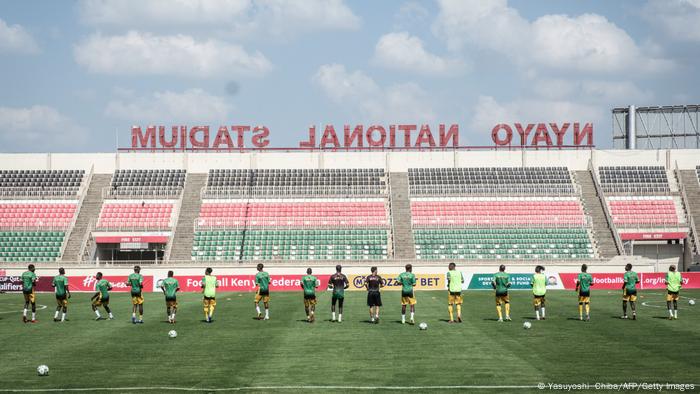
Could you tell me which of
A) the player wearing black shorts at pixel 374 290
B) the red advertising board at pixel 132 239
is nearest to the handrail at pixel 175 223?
the red advertising board at pixel 132 239

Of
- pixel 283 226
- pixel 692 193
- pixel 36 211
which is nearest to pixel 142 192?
pixel 36 211

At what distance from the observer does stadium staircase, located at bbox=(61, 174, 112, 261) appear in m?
69.2

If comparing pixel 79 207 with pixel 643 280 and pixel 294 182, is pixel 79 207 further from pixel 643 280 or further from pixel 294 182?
pixel 643 280

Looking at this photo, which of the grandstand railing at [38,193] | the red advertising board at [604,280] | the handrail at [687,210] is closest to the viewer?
the red advertising board at [604,280]

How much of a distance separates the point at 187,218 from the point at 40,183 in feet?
50.1

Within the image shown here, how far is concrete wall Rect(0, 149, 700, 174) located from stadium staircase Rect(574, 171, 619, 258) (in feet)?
7.29

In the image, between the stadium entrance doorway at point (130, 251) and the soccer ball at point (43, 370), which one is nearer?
the soccer ball at point (43, 370)

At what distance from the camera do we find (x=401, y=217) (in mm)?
74062

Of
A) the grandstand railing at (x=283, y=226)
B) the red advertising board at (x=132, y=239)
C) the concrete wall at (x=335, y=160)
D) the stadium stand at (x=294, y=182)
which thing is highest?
the concrete wall at (x=335, y=160)

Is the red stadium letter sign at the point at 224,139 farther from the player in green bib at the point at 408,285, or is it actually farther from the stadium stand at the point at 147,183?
the player in green bib at the point at 408,285

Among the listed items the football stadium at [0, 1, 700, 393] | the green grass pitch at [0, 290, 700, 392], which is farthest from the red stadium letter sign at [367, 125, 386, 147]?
the green grass pitch at [0, 290, 700, 392]

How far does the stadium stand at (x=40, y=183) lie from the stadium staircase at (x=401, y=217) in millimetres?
28831

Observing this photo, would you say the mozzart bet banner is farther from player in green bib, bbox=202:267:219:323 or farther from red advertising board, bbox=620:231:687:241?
player in green bib, bbox=202:267:219:323

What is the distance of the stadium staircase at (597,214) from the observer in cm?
6968
